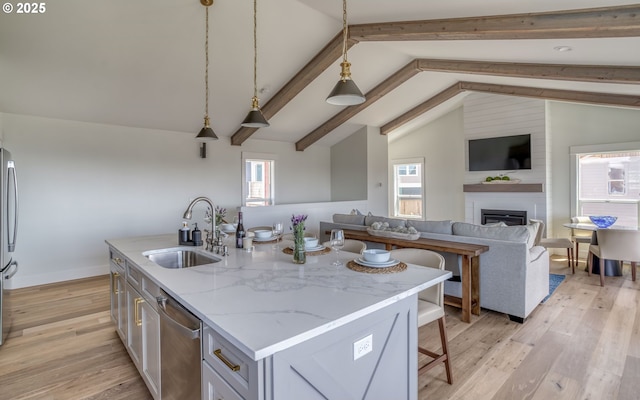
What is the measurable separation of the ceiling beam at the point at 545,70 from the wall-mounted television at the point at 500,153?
2.39 metres

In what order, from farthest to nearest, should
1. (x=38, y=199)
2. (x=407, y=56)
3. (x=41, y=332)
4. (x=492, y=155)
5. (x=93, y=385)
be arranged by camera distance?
1. (x=492, y=155)
2. (x=407, y=56)
3. (x=38, y=199)
4. (x=41, y=332)
5. (x=93, y=385)

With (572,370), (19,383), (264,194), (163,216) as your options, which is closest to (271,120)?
(264,194)

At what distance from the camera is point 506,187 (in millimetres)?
6551

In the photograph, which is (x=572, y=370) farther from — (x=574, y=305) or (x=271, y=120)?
(x=271, y=120)

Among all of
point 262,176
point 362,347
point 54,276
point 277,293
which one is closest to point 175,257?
point 277,293

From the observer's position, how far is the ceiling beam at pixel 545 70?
12.1 ft

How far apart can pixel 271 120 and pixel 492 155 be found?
4.59m

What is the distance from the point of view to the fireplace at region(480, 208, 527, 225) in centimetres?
635

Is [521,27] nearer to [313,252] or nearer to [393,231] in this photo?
[393,231]

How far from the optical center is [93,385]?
2.35m

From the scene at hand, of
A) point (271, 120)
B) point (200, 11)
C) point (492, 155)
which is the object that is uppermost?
point (200, 11)

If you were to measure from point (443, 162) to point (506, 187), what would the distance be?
71.1 inches

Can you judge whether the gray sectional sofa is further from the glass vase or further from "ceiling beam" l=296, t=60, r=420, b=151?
"ceiling beam" l=296, t=60, r=420, b=151

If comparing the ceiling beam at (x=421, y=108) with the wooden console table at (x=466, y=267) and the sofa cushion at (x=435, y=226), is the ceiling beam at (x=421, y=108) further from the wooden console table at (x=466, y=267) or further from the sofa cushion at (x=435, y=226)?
the wooden console table at (x=466, y=267)
